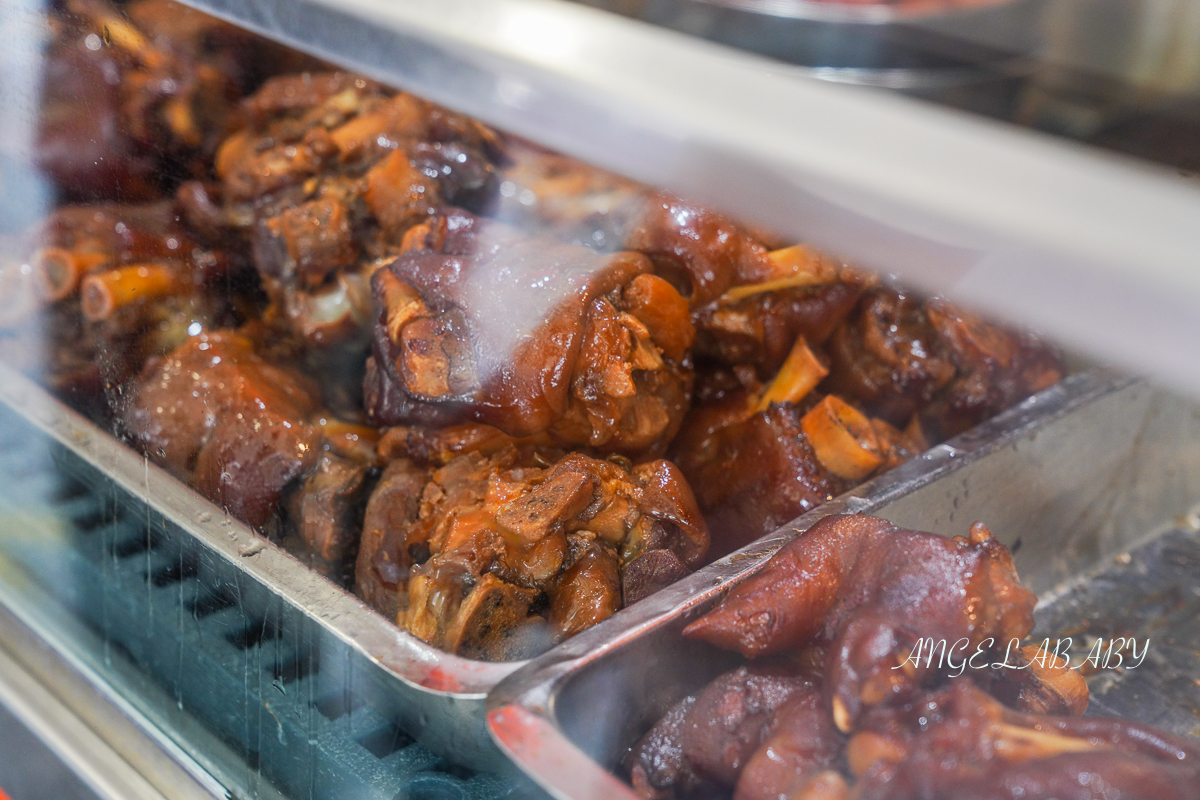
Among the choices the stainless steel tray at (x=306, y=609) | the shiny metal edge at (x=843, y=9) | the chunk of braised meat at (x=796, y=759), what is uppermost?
the shiny metal edge at (x=843, y=9)

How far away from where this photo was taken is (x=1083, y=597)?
7.35ft

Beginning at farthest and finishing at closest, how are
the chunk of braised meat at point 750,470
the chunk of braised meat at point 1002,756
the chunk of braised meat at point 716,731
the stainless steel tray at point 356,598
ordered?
the chunk of braised meat at point 750,470 → the stainless steel tray at point 356,598 → the chunk of braised meat at point 716,731 → the chunk of braised meat at point 1002,756

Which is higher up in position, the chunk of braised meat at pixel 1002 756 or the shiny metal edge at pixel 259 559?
the chunk of braised meat at pixel 1002 756

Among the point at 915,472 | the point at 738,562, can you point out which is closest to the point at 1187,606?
the point at 915,472

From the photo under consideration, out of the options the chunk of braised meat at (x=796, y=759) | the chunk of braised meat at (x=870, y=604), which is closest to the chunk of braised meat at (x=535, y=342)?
the chunk of braised meat at (x=870, y=604)

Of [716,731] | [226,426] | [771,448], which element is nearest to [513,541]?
[716,731]

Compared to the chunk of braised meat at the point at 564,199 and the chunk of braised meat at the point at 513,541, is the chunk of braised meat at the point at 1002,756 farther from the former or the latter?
the chunk of braised meat at the point at 564,199

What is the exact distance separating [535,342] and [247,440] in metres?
0.65

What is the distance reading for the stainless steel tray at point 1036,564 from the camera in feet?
4.30

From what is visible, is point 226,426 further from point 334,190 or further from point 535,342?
point 535,342

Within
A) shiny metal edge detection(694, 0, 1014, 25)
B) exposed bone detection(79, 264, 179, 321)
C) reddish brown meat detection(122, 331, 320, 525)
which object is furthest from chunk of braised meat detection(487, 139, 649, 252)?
shiny metal edge detection(694, 0, 1014, 25)

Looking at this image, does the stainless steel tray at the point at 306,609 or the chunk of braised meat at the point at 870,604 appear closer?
the chunk of braised meat at the point at 870,604

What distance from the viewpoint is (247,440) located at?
1.91 meters

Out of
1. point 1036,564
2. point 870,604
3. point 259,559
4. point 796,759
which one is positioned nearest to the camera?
point 796,759
